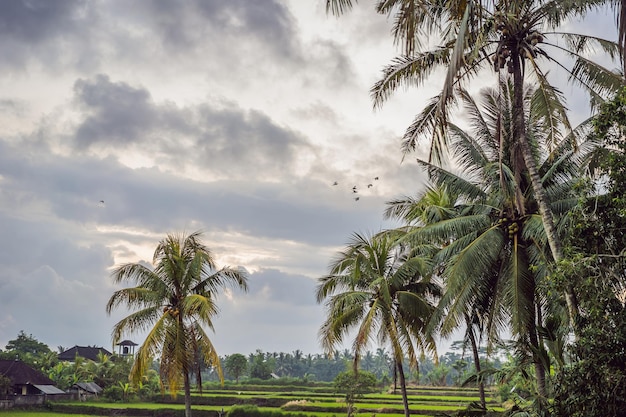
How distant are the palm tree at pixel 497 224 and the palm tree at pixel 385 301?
62.7 inches

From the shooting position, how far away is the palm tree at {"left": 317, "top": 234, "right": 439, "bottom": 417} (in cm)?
1510

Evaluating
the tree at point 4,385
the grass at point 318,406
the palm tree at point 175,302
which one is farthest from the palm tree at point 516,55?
the tree at point 4,385

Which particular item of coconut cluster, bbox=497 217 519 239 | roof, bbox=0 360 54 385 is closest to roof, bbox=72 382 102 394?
roof, bbox=0 360 54 385

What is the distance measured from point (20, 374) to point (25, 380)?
78 centimetres

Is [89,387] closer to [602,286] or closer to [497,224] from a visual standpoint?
[497,224]

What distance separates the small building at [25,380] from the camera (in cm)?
3978

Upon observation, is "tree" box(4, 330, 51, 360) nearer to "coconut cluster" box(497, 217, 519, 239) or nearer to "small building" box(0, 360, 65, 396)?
"small building" box(0, 360, 65, 396)

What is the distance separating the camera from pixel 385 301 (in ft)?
50.0

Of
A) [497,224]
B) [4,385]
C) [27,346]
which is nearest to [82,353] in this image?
[27,346]

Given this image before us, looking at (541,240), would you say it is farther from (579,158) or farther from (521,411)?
(521,411)

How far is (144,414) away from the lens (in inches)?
1357

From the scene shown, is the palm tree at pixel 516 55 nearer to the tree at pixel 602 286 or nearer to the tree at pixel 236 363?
the tree at pixel 602 286

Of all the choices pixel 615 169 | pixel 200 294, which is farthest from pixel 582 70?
pixel 200 294

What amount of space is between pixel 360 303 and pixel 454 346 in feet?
315
